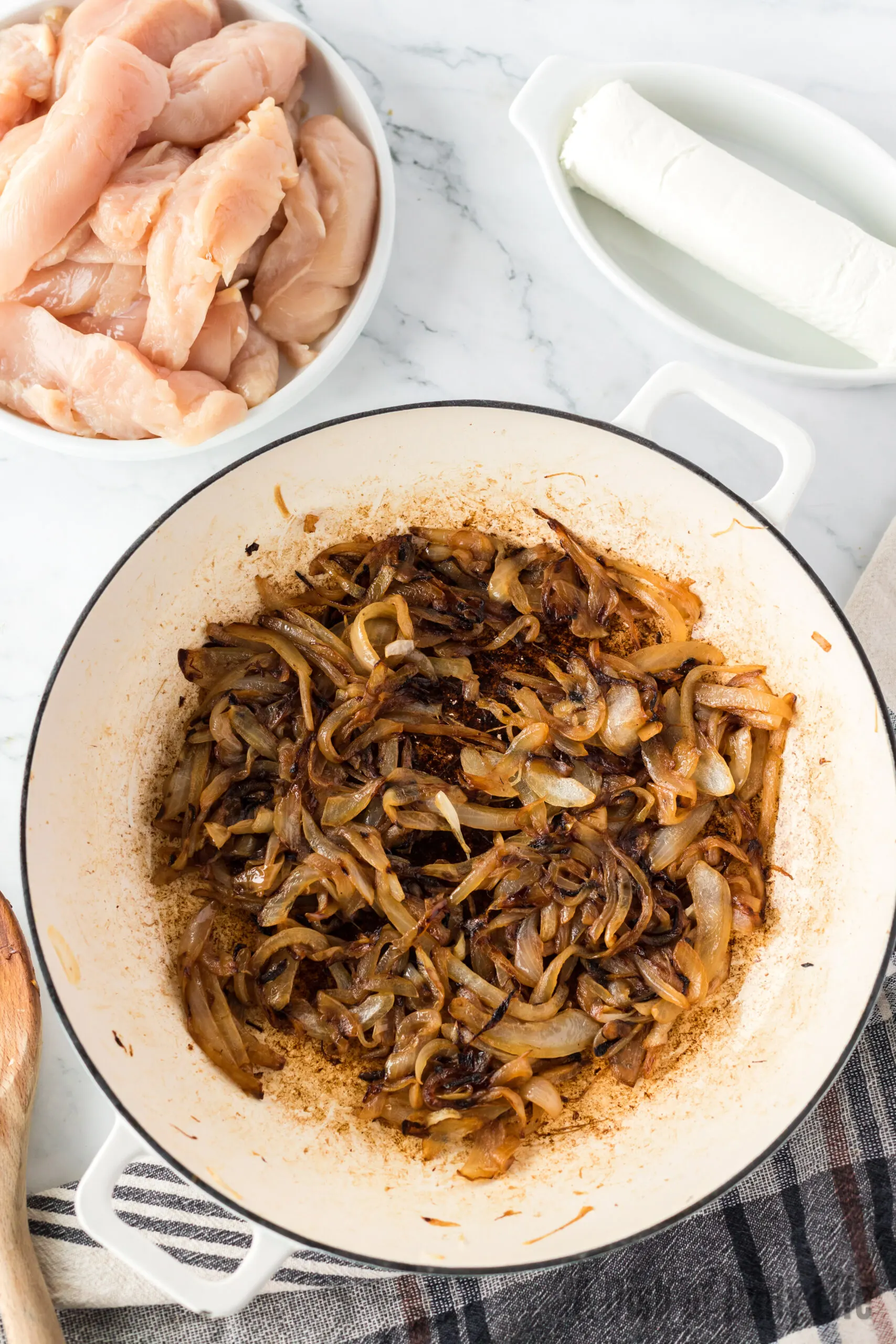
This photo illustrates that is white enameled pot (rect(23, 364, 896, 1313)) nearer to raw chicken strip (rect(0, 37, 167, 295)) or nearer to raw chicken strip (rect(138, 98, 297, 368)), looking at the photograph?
raw chicken strip (rect(138, 98, 297, 368))

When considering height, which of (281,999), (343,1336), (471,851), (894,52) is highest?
(894,52)

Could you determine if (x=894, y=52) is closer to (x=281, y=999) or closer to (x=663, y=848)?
(x=663, y=848)

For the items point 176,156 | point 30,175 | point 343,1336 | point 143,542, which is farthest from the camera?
point 343,1336

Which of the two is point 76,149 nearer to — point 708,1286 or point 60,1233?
point 60,1233

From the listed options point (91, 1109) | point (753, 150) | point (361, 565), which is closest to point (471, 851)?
point (361, 565)

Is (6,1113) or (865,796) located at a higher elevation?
(865,796)

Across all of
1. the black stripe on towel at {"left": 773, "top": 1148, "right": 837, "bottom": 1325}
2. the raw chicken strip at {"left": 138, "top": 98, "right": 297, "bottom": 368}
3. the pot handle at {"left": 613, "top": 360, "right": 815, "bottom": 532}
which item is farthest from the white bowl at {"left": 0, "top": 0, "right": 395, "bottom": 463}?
the black stripe on towel at {"left": 773, "top": 1148, "right": 837, "bottom": 1325}

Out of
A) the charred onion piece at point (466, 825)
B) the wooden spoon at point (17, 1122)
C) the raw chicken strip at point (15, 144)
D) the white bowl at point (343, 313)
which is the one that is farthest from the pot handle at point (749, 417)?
the wooden spoon at point (17, 1122)
